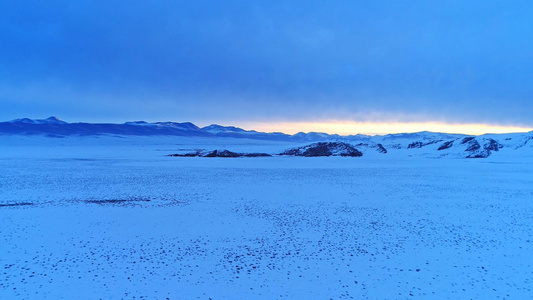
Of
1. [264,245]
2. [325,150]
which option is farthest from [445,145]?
[264,245]

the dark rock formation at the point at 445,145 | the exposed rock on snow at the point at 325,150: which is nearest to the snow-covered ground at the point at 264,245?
the exposed rock on snow at the point at 325,150

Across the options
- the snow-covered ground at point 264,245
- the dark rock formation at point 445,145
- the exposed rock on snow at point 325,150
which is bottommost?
the snow-covered ground at point 264,245

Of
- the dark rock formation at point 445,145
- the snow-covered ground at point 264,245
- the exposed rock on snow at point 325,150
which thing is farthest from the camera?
the dark rock formation at point 445,145

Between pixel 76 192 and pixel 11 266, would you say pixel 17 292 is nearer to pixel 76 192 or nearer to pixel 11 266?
pixel 11 266

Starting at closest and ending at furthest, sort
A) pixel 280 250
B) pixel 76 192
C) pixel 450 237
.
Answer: pixel 280 250 < pixel 450 237 < pixel 76 192

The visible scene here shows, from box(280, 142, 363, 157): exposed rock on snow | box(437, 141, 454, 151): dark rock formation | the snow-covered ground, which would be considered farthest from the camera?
box(437, 141, 454, 151): dark rock formation

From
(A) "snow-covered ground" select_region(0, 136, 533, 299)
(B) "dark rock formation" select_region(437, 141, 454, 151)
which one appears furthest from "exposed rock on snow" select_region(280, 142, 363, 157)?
(A) "snow-covered ground" select_region(0, 136, 533, 299)

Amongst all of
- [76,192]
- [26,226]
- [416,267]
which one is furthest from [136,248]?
[76,192]

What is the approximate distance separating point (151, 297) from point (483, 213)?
12.1 metres

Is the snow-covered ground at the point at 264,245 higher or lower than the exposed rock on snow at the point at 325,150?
lower

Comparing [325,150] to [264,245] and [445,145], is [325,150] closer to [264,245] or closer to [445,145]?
[445,145]

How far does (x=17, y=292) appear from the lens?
6.30m

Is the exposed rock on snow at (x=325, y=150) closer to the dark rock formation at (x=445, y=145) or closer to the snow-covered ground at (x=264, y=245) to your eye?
the dark rock formation at (x=445, y=145)

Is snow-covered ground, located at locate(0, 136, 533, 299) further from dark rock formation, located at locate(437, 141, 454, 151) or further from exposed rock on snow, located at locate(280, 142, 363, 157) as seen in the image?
dark rock formation, located at locate(437, 141, 454, 151)
